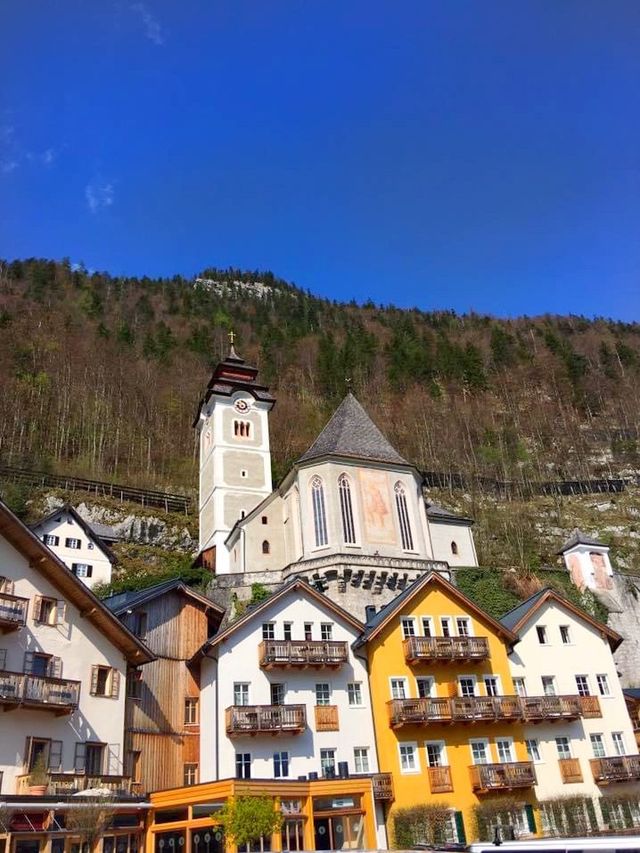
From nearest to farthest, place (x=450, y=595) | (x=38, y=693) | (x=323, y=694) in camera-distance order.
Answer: (x=38, y=693) < (x=323, y=694) < (x=450, y=595)

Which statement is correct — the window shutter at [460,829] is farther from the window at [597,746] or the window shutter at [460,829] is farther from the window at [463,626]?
the window at [597,746]

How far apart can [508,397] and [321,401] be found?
29671 mm

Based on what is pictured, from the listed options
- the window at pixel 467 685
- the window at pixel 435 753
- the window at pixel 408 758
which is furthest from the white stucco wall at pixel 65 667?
the window at pixel 467 685

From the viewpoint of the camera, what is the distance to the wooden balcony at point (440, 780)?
27703mm

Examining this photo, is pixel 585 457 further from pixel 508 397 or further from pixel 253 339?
pixel 253 339

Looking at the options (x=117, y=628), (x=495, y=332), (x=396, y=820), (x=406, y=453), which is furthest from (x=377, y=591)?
(x=495, y=332)

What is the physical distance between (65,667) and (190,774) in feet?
23.9

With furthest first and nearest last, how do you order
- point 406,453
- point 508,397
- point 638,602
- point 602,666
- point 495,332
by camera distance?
point 495,332, point 508,397, point 406,453, point 638,602, point 602,666

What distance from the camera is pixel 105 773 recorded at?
24.2 meters

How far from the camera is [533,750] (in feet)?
101

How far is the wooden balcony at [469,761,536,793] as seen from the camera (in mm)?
27859

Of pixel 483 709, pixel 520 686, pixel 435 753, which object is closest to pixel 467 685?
pixel 483 709

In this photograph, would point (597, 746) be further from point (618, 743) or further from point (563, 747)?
point (563, 747)

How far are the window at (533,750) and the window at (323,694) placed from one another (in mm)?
9205
